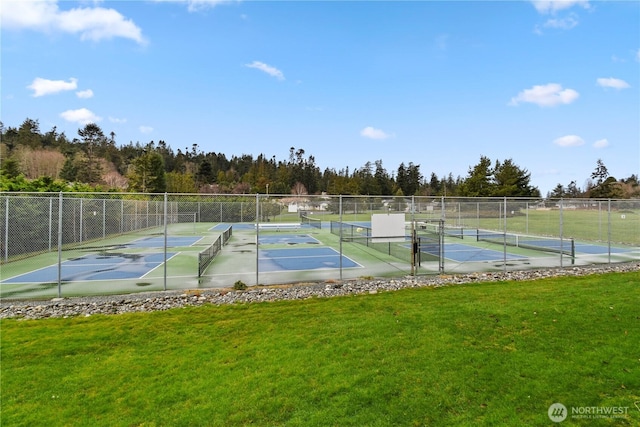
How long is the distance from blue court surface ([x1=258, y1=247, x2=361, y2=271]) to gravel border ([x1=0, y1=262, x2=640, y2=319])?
308 cm

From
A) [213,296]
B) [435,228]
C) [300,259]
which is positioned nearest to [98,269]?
[213,296]

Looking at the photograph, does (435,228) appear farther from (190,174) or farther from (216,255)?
(190,174)

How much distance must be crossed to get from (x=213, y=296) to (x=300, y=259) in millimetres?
6694

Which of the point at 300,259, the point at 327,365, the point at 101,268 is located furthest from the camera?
the point at 300,259

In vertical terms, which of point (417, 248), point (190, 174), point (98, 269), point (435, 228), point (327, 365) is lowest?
point (98, 269)

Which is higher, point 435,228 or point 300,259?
point 435,228

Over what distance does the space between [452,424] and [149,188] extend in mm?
58430

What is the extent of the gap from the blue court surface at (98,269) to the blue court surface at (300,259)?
172 inches

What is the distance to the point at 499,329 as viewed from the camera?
570 centimetres

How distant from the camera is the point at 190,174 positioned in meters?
75.2

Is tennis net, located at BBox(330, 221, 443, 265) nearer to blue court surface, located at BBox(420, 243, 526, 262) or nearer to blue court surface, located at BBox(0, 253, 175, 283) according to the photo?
blue court surface, located at BBox(420, 243, 526, 262)

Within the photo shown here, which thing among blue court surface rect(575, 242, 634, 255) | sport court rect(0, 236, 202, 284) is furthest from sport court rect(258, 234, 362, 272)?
blue court surface rect(575, 242, 634, 255)

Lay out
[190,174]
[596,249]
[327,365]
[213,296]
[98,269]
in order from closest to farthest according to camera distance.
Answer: [327,365] < [213,296] < [98,269] < [596,249] < [190,174]

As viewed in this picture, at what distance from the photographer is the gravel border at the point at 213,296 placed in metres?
7.23
